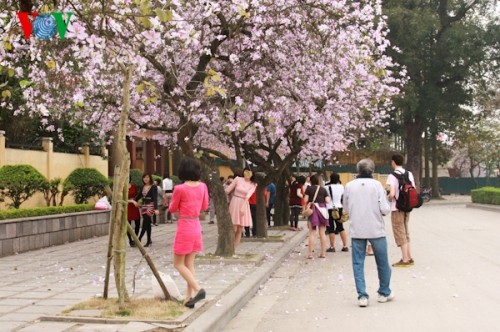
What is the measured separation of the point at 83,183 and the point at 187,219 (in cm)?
1436

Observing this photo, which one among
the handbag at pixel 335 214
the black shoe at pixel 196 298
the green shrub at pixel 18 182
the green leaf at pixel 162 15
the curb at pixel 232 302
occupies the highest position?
the green leaf at pixel 162 15

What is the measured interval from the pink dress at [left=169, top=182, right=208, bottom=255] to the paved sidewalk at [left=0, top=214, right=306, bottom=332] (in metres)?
0.68

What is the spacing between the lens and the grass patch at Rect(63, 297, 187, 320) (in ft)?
25.0

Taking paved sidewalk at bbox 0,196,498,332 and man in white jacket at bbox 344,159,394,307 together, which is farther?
man in white jacket at bbox 344,159,394,307

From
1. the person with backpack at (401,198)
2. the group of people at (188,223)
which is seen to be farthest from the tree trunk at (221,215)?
the group of people at (188,223)

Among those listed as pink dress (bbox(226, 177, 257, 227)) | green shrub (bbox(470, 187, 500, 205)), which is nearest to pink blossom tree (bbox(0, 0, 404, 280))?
pink dress (bbox(226, 177, 257, 227))

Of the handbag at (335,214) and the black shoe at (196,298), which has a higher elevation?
the handbag at (335,214)

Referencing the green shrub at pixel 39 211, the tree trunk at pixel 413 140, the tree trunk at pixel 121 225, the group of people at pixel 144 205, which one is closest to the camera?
the tree trunk at pixel 121 225

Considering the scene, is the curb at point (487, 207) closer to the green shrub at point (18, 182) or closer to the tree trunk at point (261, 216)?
the tree trunk at point (261, 216)

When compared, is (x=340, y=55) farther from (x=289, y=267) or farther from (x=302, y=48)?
(x=289, y=267)

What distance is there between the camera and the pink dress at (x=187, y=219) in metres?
8.23

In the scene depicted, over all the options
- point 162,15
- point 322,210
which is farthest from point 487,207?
point 162,15

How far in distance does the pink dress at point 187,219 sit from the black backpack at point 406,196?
215 inches

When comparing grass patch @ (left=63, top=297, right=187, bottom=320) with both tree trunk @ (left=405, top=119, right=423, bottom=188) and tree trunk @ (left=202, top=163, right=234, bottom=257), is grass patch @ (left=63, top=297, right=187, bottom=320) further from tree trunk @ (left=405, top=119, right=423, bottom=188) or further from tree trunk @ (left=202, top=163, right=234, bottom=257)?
tree trunk @ (left=405, top=119, right=423, bottom=188)
